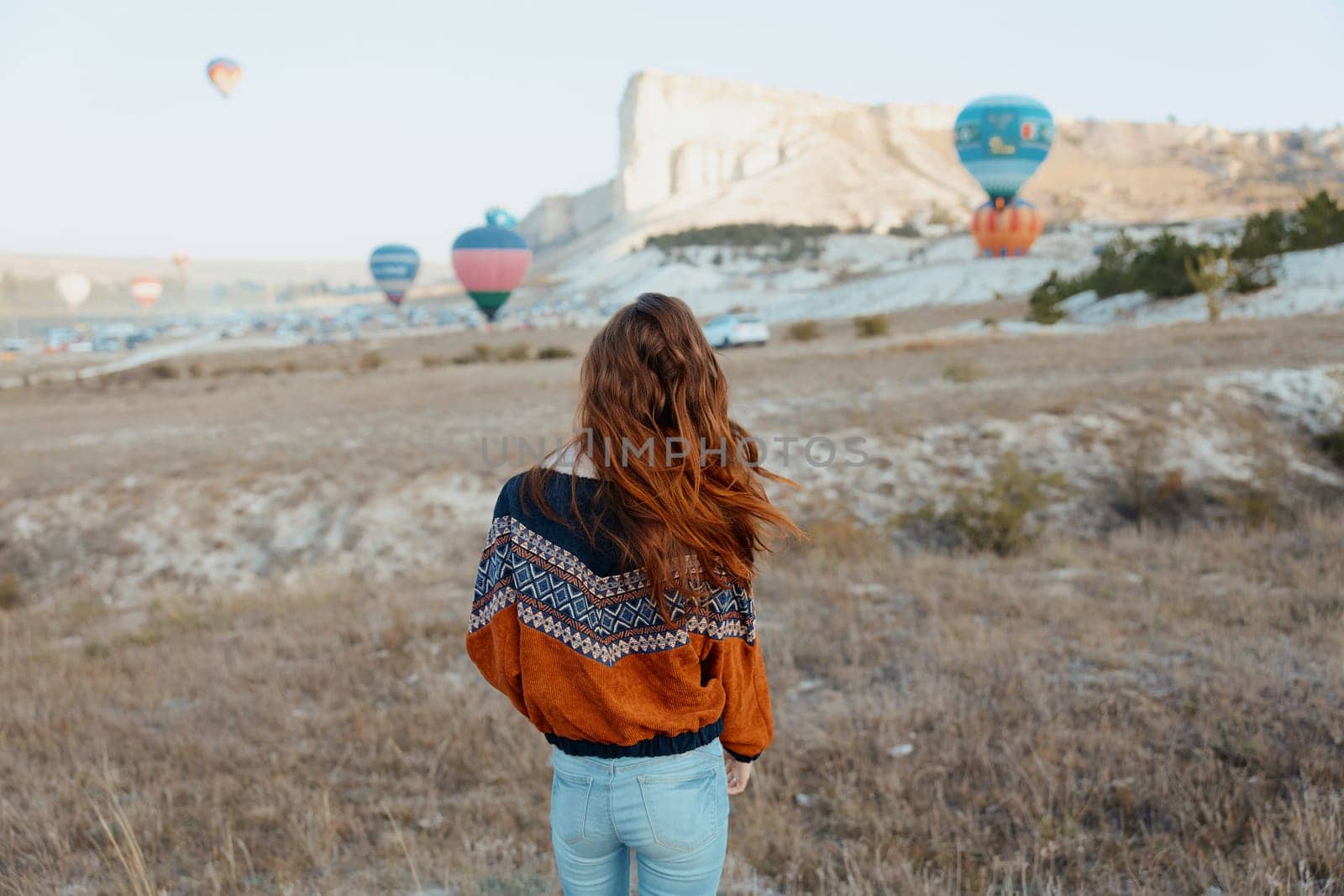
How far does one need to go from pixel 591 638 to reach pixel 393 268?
4609 centimetres

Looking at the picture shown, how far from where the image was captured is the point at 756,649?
197 cm

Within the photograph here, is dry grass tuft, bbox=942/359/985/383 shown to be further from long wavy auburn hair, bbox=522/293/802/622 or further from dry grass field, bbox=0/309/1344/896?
long wavy auburn hair, bbox=522/293/802/622

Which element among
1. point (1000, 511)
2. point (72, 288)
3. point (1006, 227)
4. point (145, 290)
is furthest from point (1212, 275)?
point (72, 288)

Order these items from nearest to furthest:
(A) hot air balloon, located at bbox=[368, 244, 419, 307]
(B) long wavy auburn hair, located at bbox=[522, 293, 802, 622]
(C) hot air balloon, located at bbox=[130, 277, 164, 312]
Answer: (B) long wavy auburn hair, located at bbox=[522, 293, 802, 622] < (A) hot air balloon, located at bbox=[368, 244, 419, 307] < (C) hot air balloon, located at bbox=[130, 277, 164, 312]

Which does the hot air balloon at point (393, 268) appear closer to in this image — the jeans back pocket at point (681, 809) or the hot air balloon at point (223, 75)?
the hot air balloon at point (223, 75)

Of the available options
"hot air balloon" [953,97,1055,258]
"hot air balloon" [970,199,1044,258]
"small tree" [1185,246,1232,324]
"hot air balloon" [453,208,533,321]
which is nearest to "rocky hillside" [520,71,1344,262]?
"hot air balloon" [970,199,1044,258]

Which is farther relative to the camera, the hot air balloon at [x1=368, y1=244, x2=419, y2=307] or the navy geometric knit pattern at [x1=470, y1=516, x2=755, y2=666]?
the hot air balloon at [x1=368, y1=244, x2=419, y2=307]

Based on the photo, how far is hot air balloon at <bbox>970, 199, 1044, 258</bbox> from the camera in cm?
4000

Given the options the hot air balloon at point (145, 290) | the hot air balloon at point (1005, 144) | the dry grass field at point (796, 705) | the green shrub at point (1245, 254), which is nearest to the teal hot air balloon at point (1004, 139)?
the hot air balloon at point (1005, 144)

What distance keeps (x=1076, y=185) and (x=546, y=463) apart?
11709cm

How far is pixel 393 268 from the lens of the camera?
44.6 metres

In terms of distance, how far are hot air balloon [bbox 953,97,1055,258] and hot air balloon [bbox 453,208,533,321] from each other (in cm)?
2030

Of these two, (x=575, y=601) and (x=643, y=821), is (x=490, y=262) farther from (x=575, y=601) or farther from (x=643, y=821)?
(x=643, y=821)

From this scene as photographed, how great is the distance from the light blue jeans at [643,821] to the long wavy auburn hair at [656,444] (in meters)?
0.35
